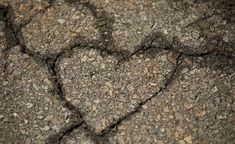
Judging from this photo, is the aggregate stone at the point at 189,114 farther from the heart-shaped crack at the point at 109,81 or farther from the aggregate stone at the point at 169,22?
the aggregate stone at the point at 169,22

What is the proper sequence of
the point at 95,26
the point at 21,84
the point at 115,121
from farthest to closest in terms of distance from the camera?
the point at 95,26
the point at 21,84
the point at 115,121

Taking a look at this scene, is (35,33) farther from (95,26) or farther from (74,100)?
(74,100)

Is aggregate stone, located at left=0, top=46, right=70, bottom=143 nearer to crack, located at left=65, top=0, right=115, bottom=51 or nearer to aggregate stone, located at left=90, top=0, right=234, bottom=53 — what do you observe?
crack, located at left=65, top=0, right=115, bottom=51

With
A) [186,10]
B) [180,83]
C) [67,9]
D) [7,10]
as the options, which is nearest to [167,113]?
[180,83]

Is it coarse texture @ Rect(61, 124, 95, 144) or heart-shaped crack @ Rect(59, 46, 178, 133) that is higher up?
heart-shaped crack @ Rect(59, 46, 178, 133)

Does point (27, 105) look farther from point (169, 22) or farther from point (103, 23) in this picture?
Result: point (169, 22)

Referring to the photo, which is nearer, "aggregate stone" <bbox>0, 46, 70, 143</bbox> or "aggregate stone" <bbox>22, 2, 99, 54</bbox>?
"aggregate stone" <bbox>0, 46, 70, 143</bbox>

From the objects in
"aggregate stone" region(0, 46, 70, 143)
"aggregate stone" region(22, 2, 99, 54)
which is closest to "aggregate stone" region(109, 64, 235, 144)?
"aggregate stone" region(0, 46, 70, 143)

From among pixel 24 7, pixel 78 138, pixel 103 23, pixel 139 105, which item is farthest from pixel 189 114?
pixel 24 7
